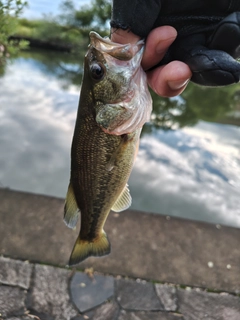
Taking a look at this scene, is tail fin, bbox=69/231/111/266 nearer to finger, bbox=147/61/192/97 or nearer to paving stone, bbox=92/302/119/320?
paving stone, bbox=92/302/119/320

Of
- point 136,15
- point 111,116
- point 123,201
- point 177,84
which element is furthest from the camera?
point 123,201

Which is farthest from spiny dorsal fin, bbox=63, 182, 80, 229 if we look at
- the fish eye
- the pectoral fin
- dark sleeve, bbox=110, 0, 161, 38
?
dark sleeve, bbox=110, 0, 161, 38

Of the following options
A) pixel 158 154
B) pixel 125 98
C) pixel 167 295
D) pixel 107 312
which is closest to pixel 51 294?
pixel 107 312

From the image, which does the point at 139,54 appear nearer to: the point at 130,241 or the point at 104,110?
the point at 104,110

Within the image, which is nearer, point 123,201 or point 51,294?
point 123,201

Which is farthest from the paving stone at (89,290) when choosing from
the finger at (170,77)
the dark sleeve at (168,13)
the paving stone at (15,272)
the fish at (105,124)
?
the dark sleeve at (168,13)

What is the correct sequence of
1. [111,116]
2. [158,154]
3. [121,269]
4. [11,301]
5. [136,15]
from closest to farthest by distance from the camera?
1. [136,15]
2. [111,116]
3. [11,301]
4. [121,269]
5. [158,154]

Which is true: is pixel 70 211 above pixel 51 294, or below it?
above

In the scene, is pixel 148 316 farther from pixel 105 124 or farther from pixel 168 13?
pixel 168 13
